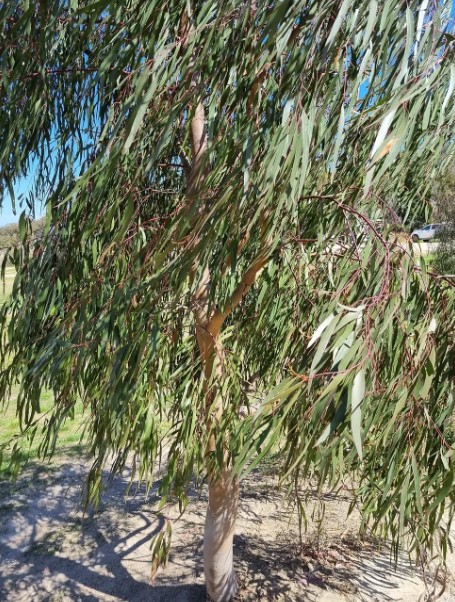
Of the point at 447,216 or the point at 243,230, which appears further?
the point at 447,216

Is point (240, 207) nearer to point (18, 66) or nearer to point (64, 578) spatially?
point (18, 66)

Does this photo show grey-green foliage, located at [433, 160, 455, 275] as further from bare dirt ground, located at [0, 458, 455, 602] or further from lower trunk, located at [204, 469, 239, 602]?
lower trunk, located at [204, 469, 239, 602]

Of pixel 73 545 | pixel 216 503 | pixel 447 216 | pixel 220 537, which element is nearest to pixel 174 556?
pixel 73 545

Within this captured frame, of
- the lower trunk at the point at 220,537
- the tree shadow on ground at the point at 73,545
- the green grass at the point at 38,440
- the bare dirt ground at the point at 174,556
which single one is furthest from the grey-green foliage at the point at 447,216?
the lower trunk at the point at 220,537

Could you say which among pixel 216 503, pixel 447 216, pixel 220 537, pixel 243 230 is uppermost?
→ pixel 447 216

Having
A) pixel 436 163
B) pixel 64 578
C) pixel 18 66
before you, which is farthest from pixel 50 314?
pixel 64 578

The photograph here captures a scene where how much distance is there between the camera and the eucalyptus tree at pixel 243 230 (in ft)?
3.65

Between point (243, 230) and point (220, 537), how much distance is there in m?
1.60

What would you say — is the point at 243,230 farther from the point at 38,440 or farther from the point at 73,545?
the point at 38,440

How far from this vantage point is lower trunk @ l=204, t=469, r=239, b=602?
2.22 meters

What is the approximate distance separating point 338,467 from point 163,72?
1.15m

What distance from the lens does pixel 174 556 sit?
10.4 feet

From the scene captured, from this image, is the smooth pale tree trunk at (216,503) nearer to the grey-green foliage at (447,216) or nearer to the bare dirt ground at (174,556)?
the bare dirt ground at (174,556)

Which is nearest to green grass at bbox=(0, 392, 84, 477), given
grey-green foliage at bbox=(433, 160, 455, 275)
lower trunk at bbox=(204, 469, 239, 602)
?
lower trunk at bbox=(204, 469, 239, 602)
